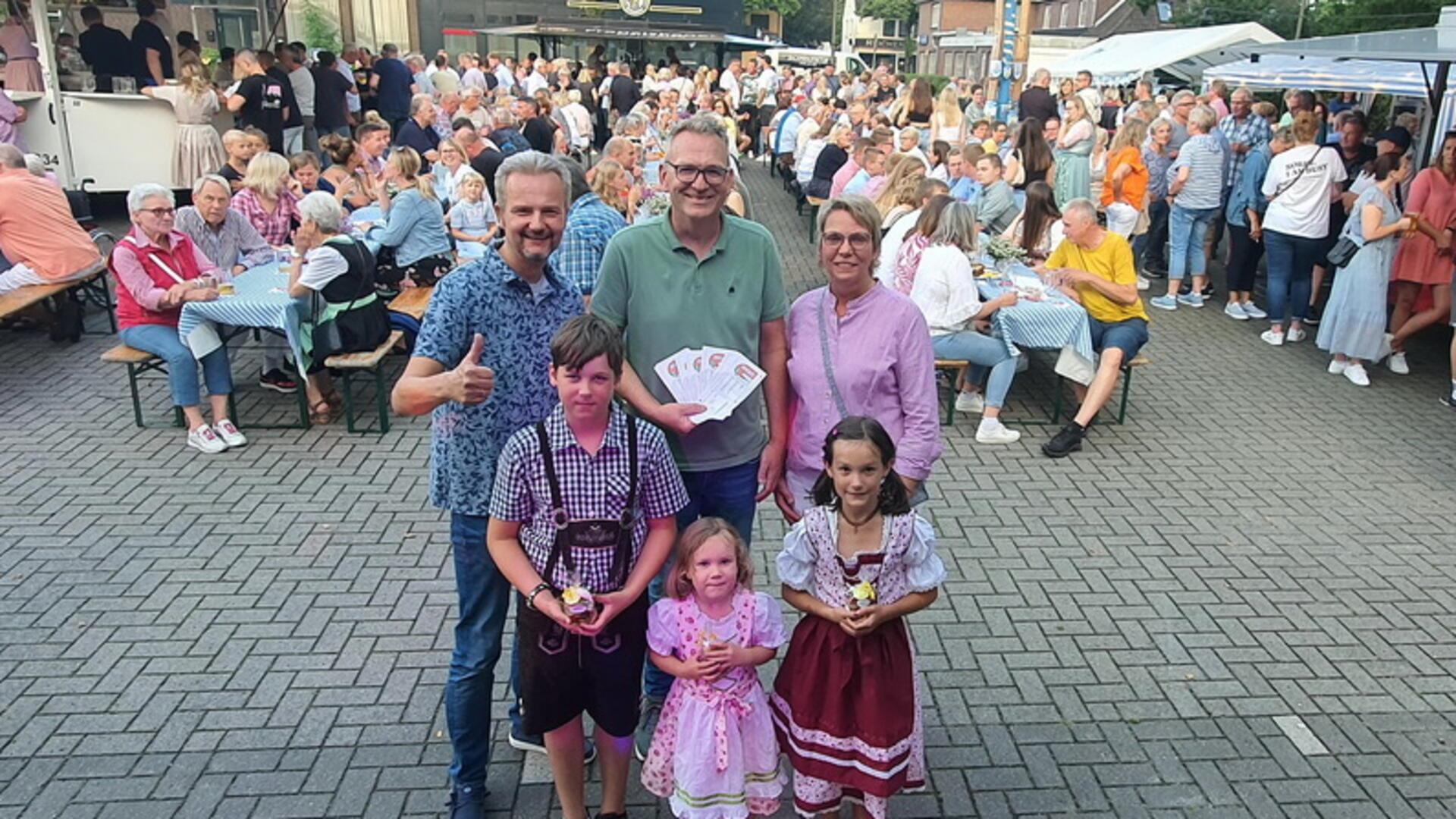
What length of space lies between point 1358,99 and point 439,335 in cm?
1709

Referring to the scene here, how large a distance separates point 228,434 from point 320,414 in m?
0.63

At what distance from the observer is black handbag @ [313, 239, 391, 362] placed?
256 inches

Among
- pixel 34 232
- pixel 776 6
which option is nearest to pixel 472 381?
pixel 34 232

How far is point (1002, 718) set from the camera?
3.97m

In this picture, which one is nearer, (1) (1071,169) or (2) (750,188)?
(1) (1071,169)

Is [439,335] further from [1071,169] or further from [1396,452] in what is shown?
[1071,169]

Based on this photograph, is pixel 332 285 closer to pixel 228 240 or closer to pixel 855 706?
pixel 228 240

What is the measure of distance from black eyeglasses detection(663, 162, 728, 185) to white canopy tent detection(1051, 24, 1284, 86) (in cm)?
1349

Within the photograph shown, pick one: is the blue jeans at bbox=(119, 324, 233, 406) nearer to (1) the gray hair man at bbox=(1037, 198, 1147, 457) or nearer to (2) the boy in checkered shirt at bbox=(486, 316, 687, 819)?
(2) the boy in checkered shirt at bbox=(486, 316, 687, 819)

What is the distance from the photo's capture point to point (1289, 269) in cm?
943

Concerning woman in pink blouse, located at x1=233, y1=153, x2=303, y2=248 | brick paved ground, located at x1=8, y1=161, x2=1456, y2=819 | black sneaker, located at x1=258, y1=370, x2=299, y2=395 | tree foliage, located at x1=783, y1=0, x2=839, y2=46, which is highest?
tree foliage, located at x1=783, y1=0, x2=839, y2=46

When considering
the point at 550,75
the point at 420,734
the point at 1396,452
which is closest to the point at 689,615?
the point at 420,734

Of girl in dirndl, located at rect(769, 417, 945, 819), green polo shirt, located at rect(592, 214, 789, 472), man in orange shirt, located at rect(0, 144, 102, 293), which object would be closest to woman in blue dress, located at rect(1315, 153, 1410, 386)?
girl in dirndl, located at rect(769, 417, 945, 819)

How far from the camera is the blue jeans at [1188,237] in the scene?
10.3 m
